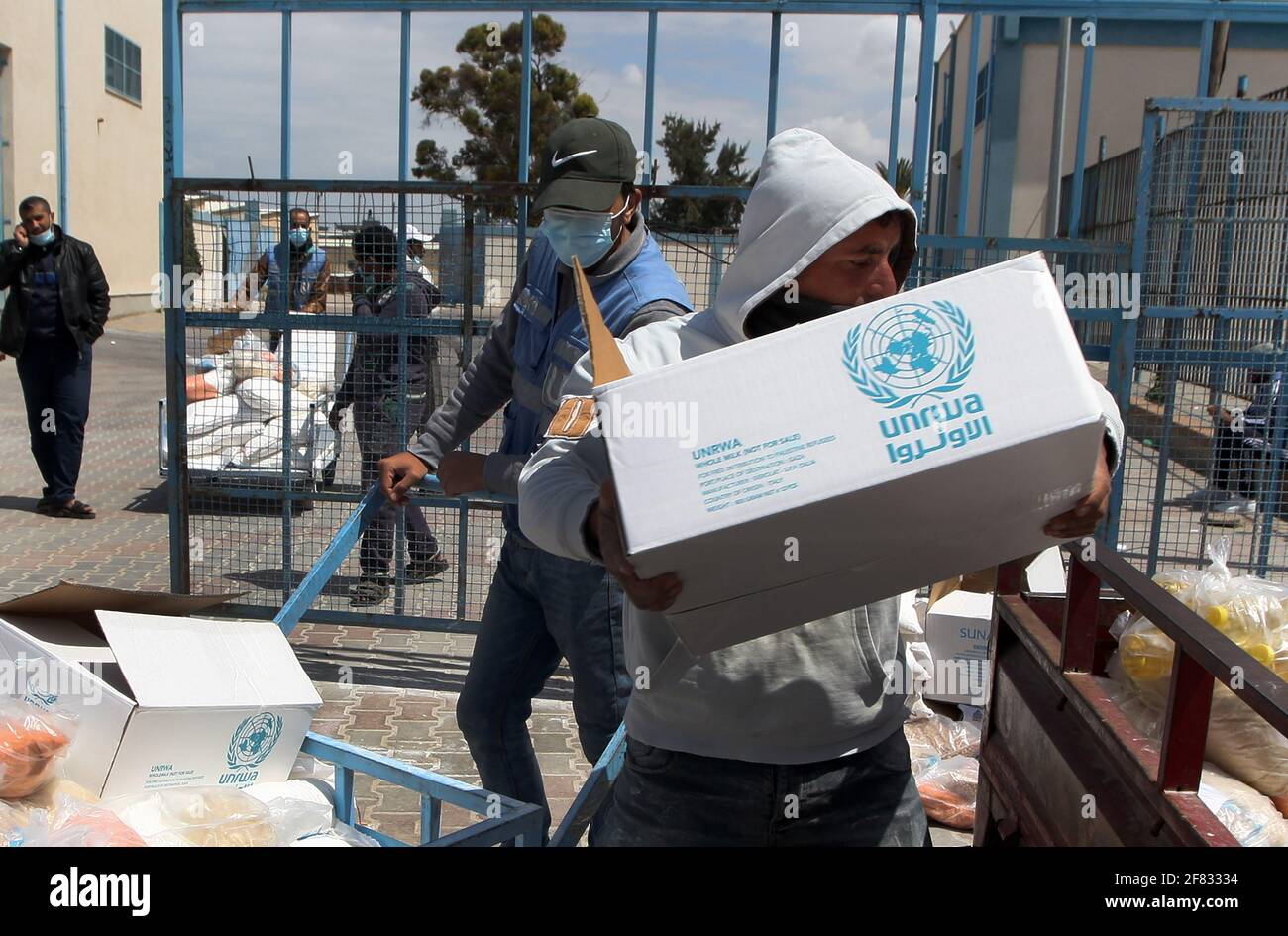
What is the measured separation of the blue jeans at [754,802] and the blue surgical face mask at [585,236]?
4.87ft

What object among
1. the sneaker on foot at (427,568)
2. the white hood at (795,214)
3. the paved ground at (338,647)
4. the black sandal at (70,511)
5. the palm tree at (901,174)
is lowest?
the paved ground at (338,647)

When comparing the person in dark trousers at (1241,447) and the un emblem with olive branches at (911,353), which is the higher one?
the un emblem with olive branches at (911,353)

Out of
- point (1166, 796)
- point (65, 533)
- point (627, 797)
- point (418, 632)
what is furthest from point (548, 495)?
point (65, 533)

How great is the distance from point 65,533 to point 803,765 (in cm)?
697

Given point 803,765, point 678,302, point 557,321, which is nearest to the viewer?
point 803,765

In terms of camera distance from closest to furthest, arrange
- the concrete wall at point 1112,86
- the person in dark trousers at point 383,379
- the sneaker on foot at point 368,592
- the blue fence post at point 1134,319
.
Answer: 1. the blue fence post at point 1134,319
2. the person in dark trousers at point 383,379
3. the sneaker on foot at point 368,592
4. the concrete wall at point 1112,86

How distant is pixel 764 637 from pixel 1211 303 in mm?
4051

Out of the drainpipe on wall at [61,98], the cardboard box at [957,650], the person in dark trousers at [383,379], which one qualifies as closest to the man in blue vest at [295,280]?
the person in dark trousers at [383,379]

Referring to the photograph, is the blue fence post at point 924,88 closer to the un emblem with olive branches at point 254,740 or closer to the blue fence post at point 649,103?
the blue fence post at point 649,103

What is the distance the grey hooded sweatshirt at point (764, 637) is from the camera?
6.17ft

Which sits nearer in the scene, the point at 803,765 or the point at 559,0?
the point at 803,765

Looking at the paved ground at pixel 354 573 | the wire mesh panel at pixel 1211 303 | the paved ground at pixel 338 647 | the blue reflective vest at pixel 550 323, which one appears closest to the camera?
the blue reflective vest at pixel 550 323
